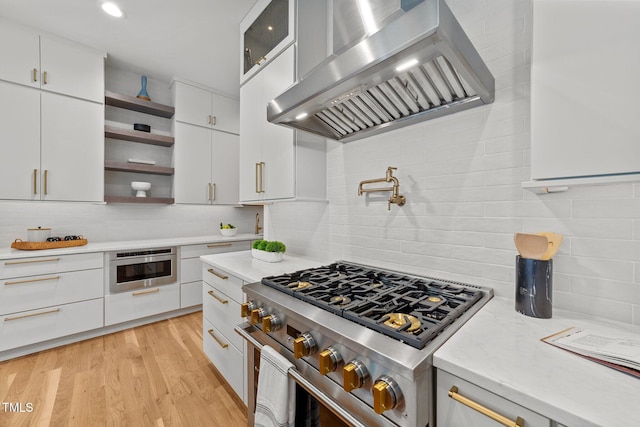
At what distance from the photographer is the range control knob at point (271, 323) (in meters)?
1.08

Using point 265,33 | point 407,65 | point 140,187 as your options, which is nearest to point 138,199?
point 140,187

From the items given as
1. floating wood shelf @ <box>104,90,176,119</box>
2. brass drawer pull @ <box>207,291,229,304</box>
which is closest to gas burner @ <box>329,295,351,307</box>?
brass drawer pull @ <box>207,291,229,304</box>

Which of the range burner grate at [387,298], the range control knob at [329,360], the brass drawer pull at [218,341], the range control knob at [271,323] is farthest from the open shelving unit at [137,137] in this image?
the range control knob at [329,360]

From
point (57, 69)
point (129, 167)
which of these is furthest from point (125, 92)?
point (129, 167)

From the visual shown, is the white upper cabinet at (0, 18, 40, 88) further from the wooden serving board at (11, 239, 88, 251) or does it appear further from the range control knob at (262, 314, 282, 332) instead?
the range control knob at (262, 314, 282, 332)

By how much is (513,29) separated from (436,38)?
0.67 m

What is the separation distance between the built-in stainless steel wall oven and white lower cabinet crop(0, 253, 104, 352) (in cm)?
12

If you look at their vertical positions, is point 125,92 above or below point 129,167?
above

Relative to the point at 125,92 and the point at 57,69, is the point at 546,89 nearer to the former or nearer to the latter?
the point at 57,69

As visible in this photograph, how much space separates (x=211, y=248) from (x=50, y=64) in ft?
7.60

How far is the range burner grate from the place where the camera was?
787mm

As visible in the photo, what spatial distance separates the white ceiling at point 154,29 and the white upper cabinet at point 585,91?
86.0 inches

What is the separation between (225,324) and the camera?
1.74m

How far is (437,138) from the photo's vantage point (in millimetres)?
1327
